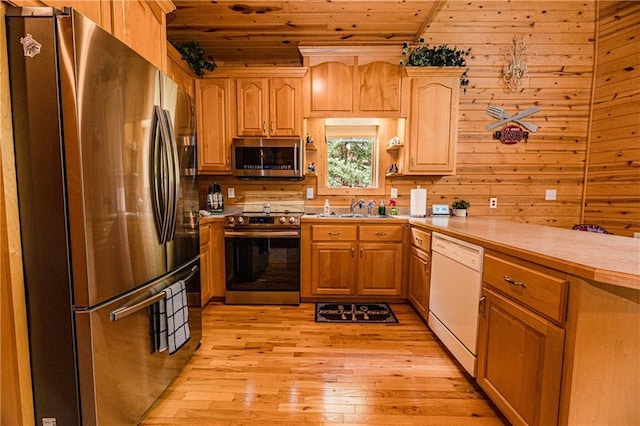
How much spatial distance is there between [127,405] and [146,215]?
34.6 inches

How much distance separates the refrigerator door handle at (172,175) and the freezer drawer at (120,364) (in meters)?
0.30

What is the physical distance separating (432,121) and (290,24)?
1706 mm

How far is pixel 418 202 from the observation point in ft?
10.1

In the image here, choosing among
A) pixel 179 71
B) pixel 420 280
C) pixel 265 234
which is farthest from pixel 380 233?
pixel 179 71

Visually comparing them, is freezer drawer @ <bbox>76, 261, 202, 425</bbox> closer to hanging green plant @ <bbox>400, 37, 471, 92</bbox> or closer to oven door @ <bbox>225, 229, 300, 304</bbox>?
oven door @ <bbox>225, 229, 300, 304</bbox>

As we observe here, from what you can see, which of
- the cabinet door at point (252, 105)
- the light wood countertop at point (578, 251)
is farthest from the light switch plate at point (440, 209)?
the cabinet door at point (252, 105)

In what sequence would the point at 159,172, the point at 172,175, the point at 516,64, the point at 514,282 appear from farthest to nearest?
1. the point at 516,64
2. the point at 172,175
3. the point at 159,172
4. the point at 514,282

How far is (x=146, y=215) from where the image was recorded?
139cm

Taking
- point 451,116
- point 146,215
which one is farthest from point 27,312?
point 451,116

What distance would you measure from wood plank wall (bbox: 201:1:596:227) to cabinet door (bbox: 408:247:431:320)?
97 centimetres

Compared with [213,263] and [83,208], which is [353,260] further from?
[83,208]

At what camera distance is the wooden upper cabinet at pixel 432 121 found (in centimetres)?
294

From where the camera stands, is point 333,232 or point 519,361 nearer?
point 519,361

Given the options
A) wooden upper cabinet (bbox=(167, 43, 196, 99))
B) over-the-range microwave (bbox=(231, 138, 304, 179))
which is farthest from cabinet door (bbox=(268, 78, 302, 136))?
wooden upper cabinet (bbox=(167, 43, 196, 99))
